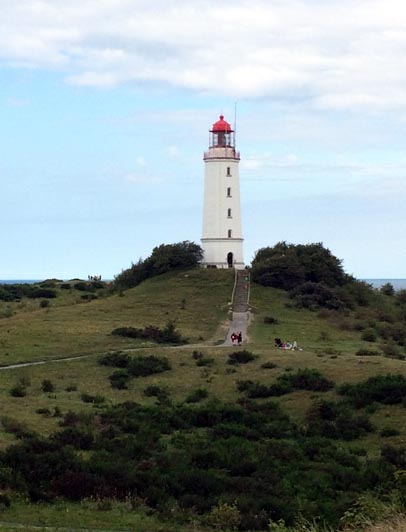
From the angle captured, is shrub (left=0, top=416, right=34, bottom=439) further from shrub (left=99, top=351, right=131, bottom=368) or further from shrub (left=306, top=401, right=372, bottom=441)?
shrub (left=99, top=351, right=131, bottom=368)

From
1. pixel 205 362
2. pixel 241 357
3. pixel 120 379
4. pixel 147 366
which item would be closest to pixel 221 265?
pixel 241 357

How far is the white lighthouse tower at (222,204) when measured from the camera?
78.7 m

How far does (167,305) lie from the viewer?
227 ft

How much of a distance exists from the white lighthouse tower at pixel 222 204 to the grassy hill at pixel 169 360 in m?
3.11

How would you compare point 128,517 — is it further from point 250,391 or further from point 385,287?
point 385,287

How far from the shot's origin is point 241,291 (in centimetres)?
7325

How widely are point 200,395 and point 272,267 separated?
34890 mm

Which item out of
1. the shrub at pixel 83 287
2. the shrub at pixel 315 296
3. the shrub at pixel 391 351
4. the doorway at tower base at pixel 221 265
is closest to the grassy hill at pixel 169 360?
the shrub at pixel 391 351

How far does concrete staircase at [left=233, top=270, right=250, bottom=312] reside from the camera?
6954cm

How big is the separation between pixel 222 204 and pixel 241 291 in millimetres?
8776

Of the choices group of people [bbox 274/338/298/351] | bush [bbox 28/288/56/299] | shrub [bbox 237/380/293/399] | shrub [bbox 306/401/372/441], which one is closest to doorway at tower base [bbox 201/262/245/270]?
bush [bbox 28/288/56/299]

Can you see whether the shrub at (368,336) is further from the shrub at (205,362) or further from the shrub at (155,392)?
the shrub at (155,392)

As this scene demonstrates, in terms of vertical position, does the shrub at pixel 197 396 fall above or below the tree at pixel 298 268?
below

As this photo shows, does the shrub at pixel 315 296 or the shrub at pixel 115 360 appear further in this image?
the shrub at pixel 315 296
